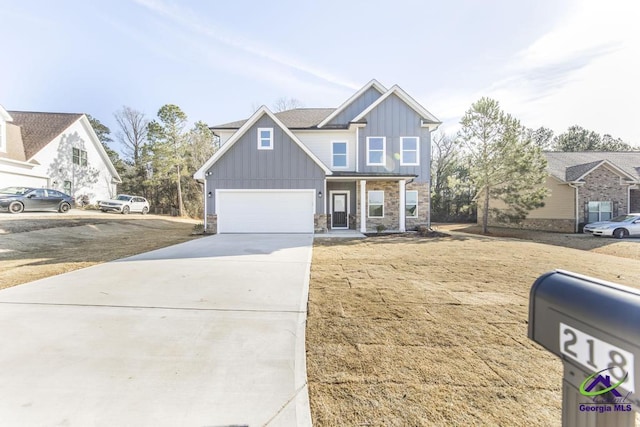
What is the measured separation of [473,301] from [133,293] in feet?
19.0

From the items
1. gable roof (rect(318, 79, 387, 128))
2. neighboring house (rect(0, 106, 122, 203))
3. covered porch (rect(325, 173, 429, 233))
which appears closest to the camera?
covered porch (rect(325, 173, 429, 233))

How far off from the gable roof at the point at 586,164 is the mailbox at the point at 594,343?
76.3ft

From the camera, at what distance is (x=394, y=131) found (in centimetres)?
1620

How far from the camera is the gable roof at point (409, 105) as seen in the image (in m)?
15.9

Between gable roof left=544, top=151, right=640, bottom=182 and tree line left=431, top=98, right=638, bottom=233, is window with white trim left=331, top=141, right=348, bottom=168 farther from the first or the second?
gable roof left=544, top=151, right=640, bottom=182

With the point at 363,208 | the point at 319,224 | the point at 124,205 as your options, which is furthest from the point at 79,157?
the point at 363,208

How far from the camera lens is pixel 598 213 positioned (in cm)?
1855

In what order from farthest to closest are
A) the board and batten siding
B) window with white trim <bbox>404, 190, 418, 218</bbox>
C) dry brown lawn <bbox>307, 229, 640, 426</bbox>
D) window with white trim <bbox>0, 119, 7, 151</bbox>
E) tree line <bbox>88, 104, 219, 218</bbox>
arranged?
tree line <bbox>88, 104, 219, 218</bbox> < window with white trim <bbox>0, 119, 7, 151</bbox> < the board and batten siding < window with white trim <bbox>404, 190, 418, 218</bbox> < dry brown lawn <bbox>307, 229, 640, 426</bbox>

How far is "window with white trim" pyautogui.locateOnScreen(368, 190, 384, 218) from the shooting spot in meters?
16.1

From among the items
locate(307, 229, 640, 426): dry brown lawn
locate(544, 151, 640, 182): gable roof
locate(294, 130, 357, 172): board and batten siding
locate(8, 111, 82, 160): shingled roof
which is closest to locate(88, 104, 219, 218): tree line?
locate(8, 111, 82, 160): shingled roof

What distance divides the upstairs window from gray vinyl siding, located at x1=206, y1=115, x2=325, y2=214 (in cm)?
1645

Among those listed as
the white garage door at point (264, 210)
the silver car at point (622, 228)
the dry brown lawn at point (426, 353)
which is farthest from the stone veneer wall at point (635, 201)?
the white garage door at point (264, 210)

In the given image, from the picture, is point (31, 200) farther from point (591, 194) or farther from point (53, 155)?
point (591, 194)

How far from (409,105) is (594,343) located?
17.2 meters
